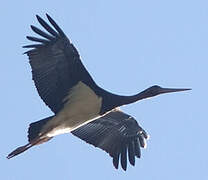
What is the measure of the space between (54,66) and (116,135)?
A: 105 inches

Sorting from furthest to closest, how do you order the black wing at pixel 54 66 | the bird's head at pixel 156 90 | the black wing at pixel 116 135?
the black wing at pixel 116 135
the bird's head at pixel 156 90
the black wing at pixel 54 66

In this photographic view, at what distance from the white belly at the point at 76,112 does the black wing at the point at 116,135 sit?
131 cm

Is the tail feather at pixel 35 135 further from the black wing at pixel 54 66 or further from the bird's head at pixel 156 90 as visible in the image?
the bird's head at pixel 156 90

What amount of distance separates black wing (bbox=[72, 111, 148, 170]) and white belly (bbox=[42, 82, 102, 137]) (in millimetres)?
1312

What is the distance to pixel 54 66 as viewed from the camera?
19438mm

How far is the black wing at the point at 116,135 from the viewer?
21.0 meters

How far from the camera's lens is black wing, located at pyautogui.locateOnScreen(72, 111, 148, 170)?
826 inches

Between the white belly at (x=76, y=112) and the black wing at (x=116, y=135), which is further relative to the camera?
the black wing at (x=116, y=135)

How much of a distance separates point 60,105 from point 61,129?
0.54 m

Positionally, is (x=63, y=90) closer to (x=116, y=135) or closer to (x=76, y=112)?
(x=76, y=112)

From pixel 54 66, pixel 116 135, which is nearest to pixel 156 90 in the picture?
pixel 116 135

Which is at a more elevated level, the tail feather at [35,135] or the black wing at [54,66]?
the black wing at [54,66]

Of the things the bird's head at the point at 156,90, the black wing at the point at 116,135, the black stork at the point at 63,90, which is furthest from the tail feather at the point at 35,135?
the bird's head at the point at 156,90

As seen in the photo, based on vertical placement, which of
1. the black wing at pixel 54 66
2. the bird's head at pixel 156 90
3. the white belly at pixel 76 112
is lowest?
the bird's head at pixel 156 90
